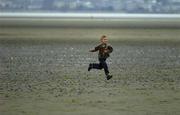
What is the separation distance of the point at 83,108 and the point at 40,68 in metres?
8.59

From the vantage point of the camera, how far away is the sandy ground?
14164 millimetres

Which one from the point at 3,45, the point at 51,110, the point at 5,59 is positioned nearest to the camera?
the point at 51,110

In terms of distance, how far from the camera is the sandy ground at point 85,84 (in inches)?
558

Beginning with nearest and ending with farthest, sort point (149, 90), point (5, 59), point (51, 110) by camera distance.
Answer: point (51, 110) < point (149, 90) < point (5, 59)

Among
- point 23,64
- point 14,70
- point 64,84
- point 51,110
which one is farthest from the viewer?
point 23,64

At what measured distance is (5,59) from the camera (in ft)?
83.8

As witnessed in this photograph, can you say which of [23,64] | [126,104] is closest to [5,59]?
[23,64]

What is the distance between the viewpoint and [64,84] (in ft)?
60.0

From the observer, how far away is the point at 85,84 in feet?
60.0

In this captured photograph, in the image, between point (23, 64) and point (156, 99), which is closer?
point (156, 99)

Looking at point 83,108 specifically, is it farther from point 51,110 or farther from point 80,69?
point 80,69

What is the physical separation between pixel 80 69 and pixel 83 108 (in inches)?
315

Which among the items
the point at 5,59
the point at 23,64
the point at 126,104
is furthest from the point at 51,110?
the point at 5,59

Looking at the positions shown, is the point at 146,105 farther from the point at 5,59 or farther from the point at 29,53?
the point at 29,53
